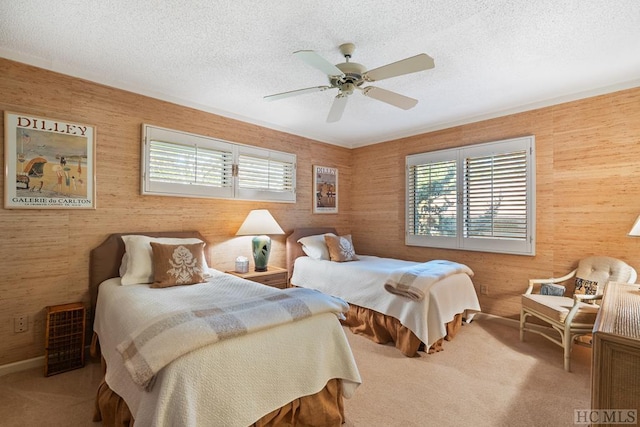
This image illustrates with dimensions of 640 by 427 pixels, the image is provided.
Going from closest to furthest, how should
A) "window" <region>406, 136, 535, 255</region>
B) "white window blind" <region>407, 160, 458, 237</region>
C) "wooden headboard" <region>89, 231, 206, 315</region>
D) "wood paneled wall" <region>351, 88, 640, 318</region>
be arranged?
"wooden headboard" <region>89, 231, 206, 315</region> < "wood paneled wall" <region>351, 88, 640, 318</region> < "window" <region>406, 136, 535, 255</region> < "white window blind" <region>407, 160, 458, 237</region>

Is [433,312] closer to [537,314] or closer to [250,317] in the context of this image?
[537,314]

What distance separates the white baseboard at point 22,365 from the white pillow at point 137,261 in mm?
964

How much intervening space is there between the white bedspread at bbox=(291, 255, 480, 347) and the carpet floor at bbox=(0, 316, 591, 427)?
13.3 inches

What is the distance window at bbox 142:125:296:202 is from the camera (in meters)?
3.29

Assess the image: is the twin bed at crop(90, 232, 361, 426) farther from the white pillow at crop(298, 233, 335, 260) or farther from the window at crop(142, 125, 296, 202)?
the white pillow at crop(298, 233, 335, 260)

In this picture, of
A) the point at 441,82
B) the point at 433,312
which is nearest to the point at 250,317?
the point at 433,312

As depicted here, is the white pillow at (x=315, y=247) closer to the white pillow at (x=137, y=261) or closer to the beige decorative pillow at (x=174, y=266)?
the beige decorative pillow at (x=174, y=266)

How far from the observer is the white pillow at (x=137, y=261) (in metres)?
2.70

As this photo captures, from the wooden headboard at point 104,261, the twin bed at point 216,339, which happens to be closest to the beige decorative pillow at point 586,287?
the twin bed at point 216,339

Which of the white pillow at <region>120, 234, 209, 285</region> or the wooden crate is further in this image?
the white pillow at <region>120, 234, 209, 285</region>

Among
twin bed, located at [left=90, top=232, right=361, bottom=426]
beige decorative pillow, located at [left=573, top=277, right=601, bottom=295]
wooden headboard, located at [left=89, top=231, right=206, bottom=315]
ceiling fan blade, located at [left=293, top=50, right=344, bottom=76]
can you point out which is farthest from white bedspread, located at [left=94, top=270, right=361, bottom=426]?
beige decorative pillow, located at [left=573, top=277, right=601, bottom=295]

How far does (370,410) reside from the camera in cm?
210

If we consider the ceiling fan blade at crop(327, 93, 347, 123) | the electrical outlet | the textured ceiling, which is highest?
the textured ceiling

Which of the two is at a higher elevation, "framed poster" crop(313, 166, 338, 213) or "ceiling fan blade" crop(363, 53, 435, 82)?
"ceiling fan blade" crop(363, 53, 435, 82)
